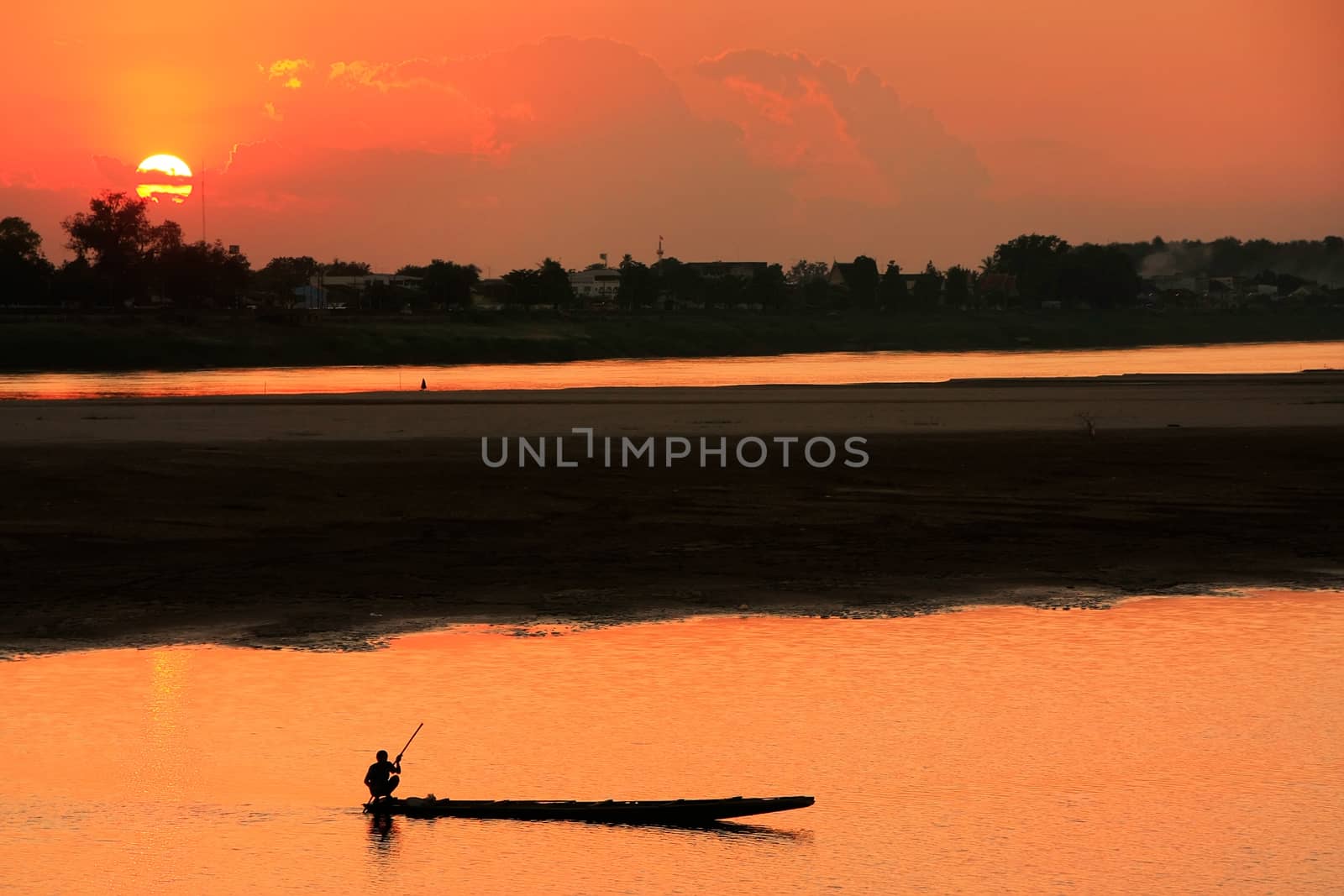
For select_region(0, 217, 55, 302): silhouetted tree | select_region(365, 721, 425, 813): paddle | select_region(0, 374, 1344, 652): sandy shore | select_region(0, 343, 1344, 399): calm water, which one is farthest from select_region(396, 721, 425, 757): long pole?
select_region(0, 217, 55, 302): silhouetted tree

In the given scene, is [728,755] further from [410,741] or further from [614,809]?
[410,741]

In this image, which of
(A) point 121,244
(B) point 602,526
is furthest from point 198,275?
(B) point 602,526

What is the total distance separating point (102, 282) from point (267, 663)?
161845mm

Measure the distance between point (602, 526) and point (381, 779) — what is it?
16176mm

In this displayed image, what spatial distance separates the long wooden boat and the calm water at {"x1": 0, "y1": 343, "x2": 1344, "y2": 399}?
64.5 metres

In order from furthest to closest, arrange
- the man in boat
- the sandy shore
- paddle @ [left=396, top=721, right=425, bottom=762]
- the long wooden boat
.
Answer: the sandy shore < paddle @ [left=396, top=721, right=425, bottom=762] < the man in boat < the long wooden boat

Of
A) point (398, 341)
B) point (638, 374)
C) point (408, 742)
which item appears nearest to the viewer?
point (408, 742)

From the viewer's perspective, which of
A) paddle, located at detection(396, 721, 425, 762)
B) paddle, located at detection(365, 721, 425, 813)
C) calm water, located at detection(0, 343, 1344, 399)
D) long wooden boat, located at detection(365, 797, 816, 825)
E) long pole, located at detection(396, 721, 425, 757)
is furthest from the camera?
calm water, located at detection(0, 343, 1344, 399)

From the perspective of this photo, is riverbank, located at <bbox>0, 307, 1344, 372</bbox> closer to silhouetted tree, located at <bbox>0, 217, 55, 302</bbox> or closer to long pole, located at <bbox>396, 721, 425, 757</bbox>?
silhouetted tree, located at <bbox>0, 217, 55, 302</bbox>

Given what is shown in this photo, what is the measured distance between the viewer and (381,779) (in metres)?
16.3

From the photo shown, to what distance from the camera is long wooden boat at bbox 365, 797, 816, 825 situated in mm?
15930

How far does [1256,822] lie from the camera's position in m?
16.1

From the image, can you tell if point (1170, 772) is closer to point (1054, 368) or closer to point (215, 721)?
point (215, 721)

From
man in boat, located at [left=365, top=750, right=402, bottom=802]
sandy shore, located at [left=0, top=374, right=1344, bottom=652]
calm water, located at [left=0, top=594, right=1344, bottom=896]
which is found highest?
sandy shore, located at [left=0, top=374, right=1344, bottom=652]
